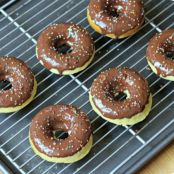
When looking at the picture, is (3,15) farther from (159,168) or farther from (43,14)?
(159,168)

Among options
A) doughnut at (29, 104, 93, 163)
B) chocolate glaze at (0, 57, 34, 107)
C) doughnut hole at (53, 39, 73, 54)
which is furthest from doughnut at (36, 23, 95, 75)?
doughnut at (29, 104, 93, 163)

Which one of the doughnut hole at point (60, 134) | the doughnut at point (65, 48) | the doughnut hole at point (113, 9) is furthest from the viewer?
the doughnut hole at point (113, 9)

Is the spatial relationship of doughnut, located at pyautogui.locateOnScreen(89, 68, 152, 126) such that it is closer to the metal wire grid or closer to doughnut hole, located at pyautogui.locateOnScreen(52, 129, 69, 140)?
the metal wire grid

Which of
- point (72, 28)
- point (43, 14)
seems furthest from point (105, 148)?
point (43, 14)

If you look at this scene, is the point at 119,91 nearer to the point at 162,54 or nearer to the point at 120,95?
the point at 120,95

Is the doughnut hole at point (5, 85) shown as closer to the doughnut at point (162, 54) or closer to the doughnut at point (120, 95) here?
the doughnut at point (120, 95)

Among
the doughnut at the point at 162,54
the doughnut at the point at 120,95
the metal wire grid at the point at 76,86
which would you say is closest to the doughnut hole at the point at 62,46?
the metal wire grid at the point at 76,86
